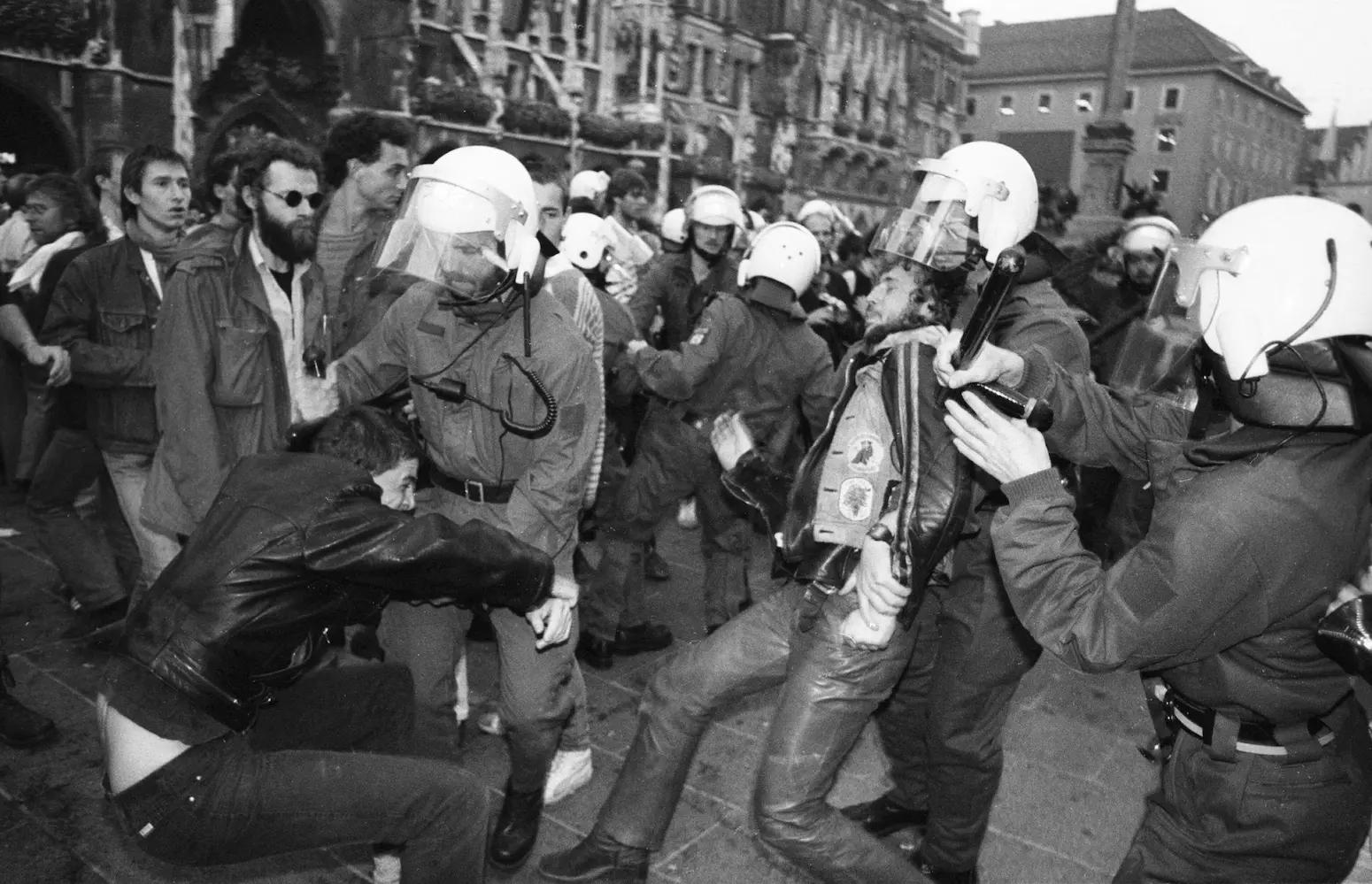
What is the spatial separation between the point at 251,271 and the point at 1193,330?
3.13 metres

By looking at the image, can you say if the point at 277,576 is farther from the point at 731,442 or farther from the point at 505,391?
the point at 731,442

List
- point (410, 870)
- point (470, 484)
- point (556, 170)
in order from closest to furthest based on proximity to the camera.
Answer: point (410, 870)
point (470, 484)
point (556, 170)

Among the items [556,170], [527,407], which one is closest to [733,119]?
[556,170]

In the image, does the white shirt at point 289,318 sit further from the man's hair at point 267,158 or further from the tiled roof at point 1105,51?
the tiled roof at point 1105,51

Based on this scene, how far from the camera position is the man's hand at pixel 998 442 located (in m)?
1.82

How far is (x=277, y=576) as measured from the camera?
2.05 m

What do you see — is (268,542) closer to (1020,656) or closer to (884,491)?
(884,491)

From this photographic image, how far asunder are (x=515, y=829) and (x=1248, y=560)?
7.44 ft

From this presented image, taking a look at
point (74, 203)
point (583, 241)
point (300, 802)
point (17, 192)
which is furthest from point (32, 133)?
point (300, 802)

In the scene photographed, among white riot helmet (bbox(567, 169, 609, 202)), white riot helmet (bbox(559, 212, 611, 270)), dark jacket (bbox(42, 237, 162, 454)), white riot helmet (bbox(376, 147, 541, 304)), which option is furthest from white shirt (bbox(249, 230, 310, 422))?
white riot helmet (bbox(567, 169, 609, 202))

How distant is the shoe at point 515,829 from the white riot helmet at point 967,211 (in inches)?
78.7

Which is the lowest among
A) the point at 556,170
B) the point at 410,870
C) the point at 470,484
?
the point at 410,870

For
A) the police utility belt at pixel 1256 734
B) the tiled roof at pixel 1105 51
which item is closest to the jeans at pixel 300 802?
the police utility belt at pixel 1256 734

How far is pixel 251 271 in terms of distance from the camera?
3506 millimetres
